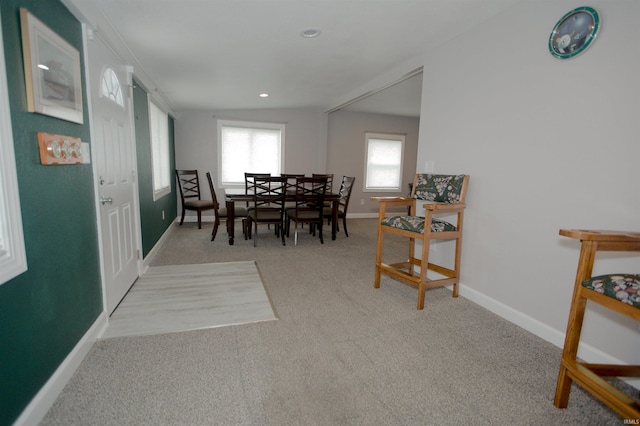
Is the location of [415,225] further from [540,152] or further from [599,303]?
[599,303]

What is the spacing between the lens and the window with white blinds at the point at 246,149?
231 inches

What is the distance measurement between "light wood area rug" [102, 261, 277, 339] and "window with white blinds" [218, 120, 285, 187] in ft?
9.90

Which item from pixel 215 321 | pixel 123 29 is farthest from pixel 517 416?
pixel 123 29

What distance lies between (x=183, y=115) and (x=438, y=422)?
5.87m

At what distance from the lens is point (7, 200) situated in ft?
3.68

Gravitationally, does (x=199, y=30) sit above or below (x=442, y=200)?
above

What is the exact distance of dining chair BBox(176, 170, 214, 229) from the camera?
515 centimetres

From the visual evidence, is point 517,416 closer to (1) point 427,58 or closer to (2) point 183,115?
(1) point 427,58

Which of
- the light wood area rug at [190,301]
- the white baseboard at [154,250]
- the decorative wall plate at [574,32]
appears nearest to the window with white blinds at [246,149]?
the white baseboard at [154,250]

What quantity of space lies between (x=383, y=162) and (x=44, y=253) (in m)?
6.13

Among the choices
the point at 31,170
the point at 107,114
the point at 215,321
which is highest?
the point at 107,114

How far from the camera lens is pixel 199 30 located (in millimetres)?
2359

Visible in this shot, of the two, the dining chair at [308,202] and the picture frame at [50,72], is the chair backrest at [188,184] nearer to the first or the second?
the dining chair at [308,202]

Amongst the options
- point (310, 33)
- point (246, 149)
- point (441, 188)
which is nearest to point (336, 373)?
point (441, 188)
